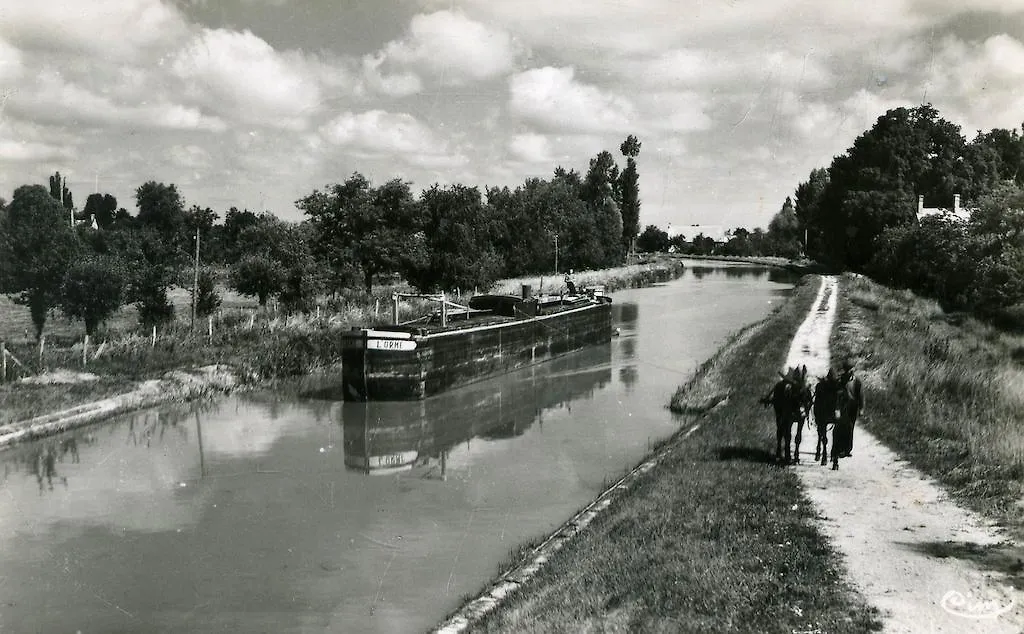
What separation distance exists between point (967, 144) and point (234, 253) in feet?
210

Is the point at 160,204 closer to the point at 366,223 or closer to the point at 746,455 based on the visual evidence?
the point at 366,223

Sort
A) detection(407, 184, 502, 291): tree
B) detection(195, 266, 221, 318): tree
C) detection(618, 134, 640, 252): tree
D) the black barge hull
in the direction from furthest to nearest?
detection(618, 134, 640, 252): tree < detection(407, 184, 502, 291): tree < detection(195, 266, 221, 318): tree < the black barge hull

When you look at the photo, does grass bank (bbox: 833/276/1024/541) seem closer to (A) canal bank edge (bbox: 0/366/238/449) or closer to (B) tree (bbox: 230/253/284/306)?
(A) canal bank edge (bbox: 0/366/238/449)

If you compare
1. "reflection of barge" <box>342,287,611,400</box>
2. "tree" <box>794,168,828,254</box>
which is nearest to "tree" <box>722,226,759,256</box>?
"tree" <box>794,168,828,254</box>

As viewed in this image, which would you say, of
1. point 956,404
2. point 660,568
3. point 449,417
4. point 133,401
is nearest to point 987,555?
point 660,568

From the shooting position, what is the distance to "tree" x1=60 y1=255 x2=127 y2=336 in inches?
1062

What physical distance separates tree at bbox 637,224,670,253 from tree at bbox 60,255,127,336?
14520 cm

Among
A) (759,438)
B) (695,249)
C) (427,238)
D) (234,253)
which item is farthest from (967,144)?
(695,249)

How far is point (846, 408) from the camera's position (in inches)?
490

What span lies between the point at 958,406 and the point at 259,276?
2805cm

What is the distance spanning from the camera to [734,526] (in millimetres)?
10164

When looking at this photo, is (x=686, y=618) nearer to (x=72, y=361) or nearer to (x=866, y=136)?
(x=72, y=361)

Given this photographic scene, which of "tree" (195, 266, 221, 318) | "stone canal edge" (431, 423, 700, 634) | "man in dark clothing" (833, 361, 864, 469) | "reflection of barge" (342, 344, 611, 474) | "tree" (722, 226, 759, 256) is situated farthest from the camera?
"tree" (722, 226, 759, 256)

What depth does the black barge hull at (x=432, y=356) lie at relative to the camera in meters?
24.4
